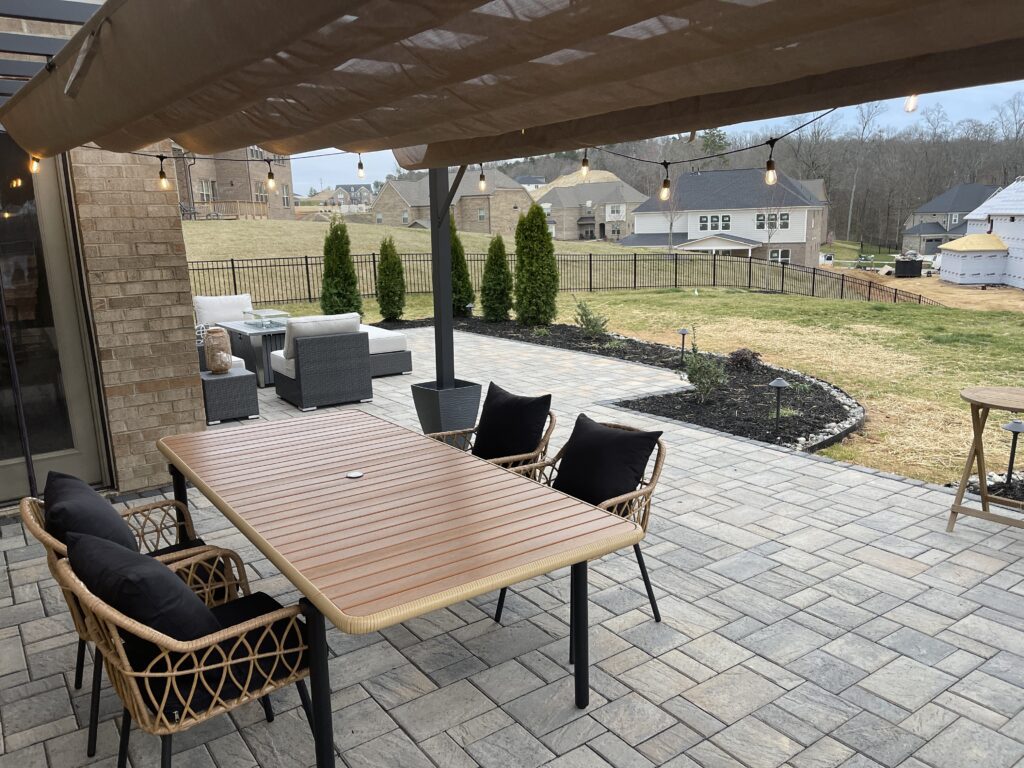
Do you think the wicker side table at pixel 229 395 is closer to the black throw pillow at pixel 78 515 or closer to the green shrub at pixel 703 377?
the black throw pillow at pixel 78 515

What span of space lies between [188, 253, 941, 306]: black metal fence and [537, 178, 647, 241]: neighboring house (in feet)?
70.8

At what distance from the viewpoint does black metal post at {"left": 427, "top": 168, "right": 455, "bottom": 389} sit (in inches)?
223

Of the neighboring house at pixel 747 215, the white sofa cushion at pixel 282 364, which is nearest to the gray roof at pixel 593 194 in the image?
the neighboring house at pixel 747 215

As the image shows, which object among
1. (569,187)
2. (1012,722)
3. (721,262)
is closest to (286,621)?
(1012,722)

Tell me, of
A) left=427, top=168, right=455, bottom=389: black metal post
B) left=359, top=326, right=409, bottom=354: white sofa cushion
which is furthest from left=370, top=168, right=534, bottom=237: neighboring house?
left=427, top=168, right=455, bottom=389: black metal post

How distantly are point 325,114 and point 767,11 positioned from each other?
5.86ft

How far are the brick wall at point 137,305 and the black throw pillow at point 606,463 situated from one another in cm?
335

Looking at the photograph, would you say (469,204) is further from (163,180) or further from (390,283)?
(163,180)

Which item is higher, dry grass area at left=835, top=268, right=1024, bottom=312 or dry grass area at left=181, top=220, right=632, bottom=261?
dry grass area at left=181, top=220, right=632, bottom=261

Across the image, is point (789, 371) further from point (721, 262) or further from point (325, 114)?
point (721, 262)

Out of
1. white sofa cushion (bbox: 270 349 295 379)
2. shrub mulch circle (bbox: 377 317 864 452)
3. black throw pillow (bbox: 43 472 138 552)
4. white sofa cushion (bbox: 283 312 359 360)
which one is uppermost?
white sofa cushion (bbox: 283 312 359 360)

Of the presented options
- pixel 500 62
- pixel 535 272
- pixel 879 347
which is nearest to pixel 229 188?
pixel 535 272

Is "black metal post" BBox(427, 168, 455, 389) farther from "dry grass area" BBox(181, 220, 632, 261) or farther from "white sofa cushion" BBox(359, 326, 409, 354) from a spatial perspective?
"dry grass area" BBox(181, 220, 632, 261)

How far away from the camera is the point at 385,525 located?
270cm
